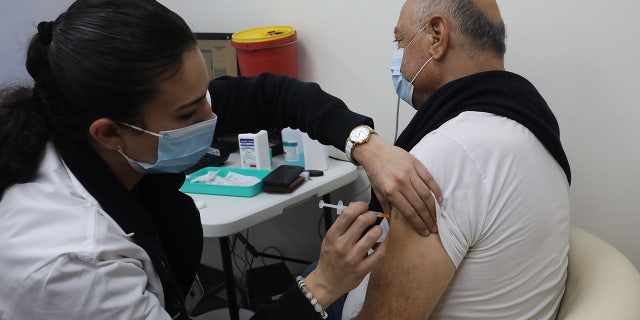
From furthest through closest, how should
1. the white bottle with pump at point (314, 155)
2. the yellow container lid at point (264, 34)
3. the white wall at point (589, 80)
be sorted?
1. the yellow container lid at point (264, 34)
2. the white bottle with pump at point (314, 155)
3. the white wall at point (589, 80)

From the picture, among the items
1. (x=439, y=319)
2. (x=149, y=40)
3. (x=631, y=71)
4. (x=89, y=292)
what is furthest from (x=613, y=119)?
Result: (x=89, y=292)

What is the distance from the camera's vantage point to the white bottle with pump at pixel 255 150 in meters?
2.08

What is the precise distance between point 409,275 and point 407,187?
0.18 meters

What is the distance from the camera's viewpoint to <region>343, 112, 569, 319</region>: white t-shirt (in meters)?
1.04

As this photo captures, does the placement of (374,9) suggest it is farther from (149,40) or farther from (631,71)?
(149,40)

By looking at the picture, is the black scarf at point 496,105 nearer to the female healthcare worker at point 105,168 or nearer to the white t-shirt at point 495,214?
the white t-shirt at point 495,214

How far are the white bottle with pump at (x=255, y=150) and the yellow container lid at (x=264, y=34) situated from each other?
0.44m

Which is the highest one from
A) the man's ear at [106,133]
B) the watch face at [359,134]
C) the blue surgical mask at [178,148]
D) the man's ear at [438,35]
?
the man's ear at [438,35]

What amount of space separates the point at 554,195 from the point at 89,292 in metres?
0.95

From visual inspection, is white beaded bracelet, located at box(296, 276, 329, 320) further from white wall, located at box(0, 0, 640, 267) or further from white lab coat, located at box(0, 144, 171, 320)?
white wall, located at box(0, 0, 640, 267)

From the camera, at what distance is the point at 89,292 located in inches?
34.1

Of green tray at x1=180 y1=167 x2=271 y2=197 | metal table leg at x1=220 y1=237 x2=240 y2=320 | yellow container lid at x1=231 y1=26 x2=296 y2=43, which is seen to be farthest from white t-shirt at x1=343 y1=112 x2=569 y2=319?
yellow container lid at x1=231 y1=26 x2=296 y2=43

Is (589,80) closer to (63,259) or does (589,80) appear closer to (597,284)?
(597,284)

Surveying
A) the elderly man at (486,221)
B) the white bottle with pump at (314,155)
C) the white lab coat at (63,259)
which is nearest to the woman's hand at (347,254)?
the elderly man at (486,221)
